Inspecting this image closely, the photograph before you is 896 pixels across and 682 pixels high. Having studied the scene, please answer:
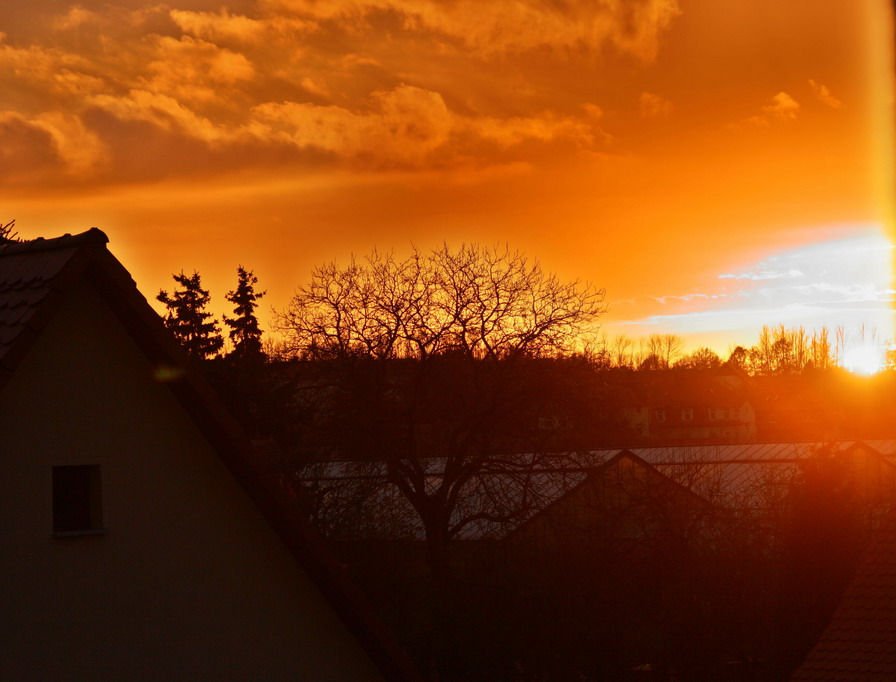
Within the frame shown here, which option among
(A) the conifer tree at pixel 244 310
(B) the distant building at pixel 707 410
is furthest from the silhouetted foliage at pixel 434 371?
(B) the distant building at pixel 707 410

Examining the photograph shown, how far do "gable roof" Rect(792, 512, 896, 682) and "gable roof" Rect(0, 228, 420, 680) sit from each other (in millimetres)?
11268

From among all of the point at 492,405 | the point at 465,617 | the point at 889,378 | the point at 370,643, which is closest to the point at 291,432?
the point at 492,405

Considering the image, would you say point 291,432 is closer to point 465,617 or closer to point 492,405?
point 492,405

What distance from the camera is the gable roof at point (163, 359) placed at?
566 centimetres

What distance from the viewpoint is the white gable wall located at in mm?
6020

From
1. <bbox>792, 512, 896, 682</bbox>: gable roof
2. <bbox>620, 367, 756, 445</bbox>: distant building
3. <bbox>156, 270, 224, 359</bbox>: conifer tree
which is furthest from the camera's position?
<bbox>620, 367, 756, 445</bbox>: distant building

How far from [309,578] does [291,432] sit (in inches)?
1090

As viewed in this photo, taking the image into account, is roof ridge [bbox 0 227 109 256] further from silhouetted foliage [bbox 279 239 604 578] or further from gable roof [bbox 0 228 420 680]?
silhouetted foliage [bbox 279 239 604 578]

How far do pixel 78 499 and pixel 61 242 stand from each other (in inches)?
66.0

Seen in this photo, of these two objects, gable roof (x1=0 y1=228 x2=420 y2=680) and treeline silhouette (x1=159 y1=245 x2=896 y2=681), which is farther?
treeline silhouette (x1=159 y1=245 x2=896 y2=681)

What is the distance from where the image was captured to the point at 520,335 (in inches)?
1425

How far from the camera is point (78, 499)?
646 centimetres

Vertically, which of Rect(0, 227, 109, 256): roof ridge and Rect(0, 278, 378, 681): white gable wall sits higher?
Rect(0, 227, 109, 256): roof ridge

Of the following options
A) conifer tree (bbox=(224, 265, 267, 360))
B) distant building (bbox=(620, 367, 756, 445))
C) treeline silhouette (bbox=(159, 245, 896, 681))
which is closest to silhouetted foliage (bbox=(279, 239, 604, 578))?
treeline silhouette (bbox=(159, 245, 896, 681))
